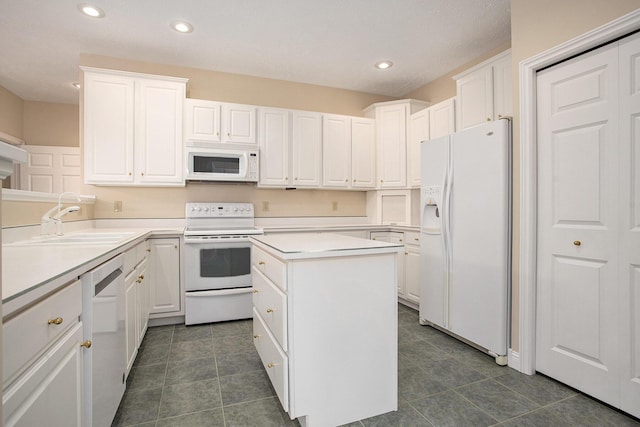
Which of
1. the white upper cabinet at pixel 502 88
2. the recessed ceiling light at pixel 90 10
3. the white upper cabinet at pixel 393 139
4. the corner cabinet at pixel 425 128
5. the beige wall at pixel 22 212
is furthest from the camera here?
the white upper cabinet at pixel 393 139

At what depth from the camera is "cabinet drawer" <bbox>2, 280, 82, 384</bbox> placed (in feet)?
2.38

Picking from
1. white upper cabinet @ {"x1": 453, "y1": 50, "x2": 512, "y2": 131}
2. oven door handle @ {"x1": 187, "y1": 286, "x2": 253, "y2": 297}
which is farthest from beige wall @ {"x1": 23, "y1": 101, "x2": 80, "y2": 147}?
white upper cabinet @ {"x1": 453, "y1": 50, "x2": 512, "y2": 131}

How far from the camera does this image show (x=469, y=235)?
251 cm

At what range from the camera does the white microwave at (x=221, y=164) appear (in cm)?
336

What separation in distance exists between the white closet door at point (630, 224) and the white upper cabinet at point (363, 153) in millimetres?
2658

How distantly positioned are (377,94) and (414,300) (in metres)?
2.87

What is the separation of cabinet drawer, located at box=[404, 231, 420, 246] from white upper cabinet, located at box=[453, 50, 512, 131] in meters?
1.18

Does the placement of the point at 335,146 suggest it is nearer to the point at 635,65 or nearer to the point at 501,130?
the point at 501,130

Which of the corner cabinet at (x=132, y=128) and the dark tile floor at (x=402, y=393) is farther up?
the corner cabinet at (x=132, y=128)

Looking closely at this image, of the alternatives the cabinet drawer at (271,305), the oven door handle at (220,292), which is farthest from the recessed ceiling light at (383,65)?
the oven door handle at (220,292)

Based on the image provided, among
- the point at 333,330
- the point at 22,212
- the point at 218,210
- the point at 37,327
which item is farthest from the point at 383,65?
the point at 37,327

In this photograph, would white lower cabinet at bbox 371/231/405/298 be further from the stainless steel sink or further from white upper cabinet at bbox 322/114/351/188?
the stainless steel sink

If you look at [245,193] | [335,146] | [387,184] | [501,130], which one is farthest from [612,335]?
[245,193]

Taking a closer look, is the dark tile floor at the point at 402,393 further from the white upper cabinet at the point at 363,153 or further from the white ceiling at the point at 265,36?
the white ceiling at the point at 265,36
